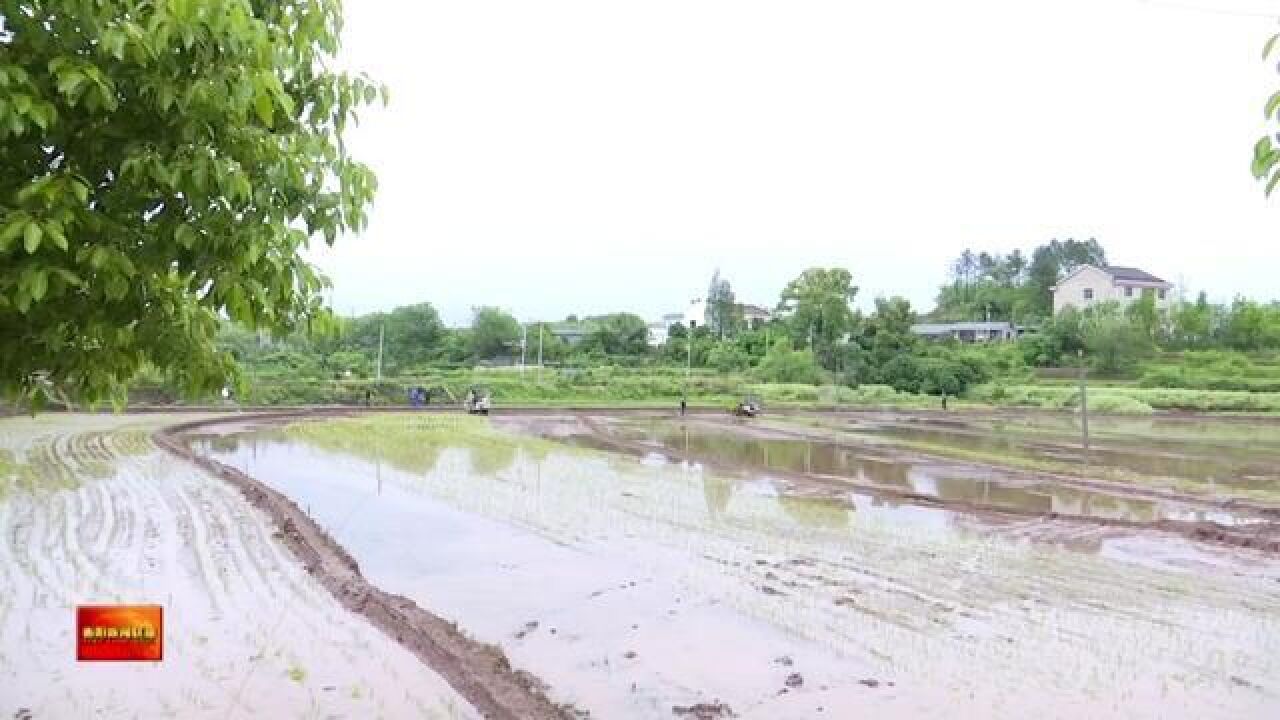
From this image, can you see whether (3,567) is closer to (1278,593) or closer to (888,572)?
(888,572)

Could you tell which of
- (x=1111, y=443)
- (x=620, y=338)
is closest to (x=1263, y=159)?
(x=1111, y=443)

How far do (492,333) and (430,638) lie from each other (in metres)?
69.0

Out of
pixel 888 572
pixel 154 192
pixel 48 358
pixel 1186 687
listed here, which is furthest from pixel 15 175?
pixel 888 572

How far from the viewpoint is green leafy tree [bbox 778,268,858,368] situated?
71.2 m

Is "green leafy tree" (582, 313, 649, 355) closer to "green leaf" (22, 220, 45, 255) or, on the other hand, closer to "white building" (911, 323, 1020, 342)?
"white building" (911, 323, 1020, 342)

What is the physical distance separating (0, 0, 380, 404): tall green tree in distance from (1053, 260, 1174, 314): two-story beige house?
289ft

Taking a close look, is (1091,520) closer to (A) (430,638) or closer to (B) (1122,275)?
(A) (430,638)

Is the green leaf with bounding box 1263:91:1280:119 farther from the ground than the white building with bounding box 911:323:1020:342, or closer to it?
closer to it

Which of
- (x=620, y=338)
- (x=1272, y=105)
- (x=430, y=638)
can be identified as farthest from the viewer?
(x=620, y=338)

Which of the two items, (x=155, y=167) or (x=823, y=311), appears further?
(x=823, y=311)

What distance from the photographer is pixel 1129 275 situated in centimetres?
8850

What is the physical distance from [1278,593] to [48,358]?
11.6m

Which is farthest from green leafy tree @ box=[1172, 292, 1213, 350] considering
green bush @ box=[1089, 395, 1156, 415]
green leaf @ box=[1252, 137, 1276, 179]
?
green leaf @ box=[1252, 137, 1276, 179]

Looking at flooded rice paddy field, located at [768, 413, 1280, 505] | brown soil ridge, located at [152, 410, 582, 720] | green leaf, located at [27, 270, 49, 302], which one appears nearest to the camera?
green leaf, located at [27, 270, 49, 302]
